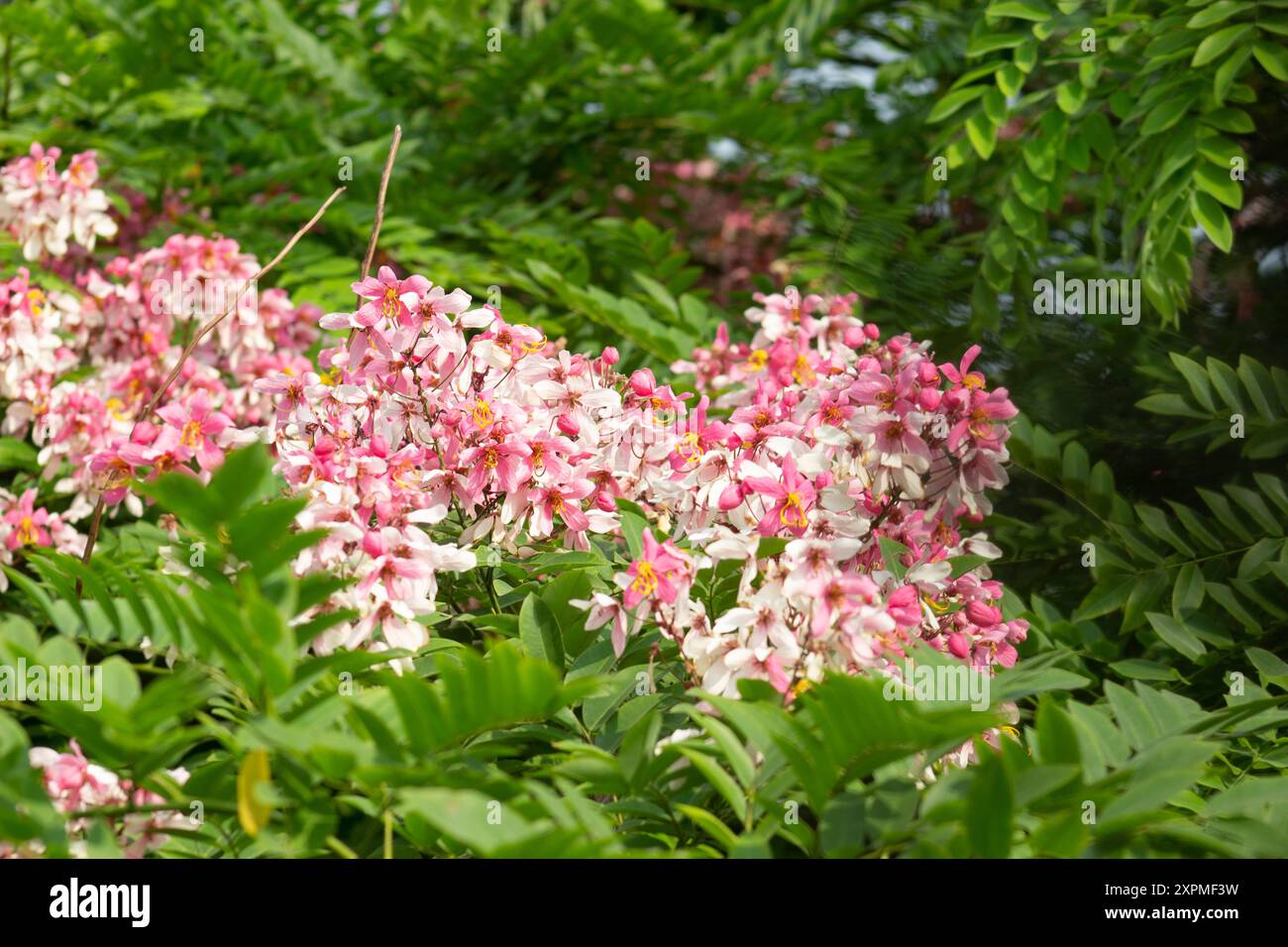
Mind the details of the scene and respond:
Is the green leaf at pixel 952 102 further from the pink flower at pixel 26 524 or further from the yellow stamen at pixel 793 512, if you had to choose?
the pink flower at pixel 26 524

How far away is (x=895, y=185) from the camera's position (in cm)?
368

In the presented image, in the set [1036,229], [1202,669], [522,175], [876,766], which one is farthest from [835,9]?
[876,766]

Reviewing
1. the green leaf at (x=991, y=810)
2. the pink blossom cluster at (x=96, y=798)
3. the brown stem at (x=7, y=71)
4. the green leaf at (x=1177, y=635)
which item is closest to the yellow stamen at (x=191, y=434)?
the pink blossom cluster at (x=96, y=798)

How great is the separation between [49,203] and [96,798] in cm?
163

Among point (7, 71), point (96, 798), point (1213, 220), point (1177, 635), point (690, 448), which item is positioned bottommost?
point (96, 798)

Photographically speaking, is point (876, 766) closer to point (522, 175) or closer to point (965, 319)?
point (965, 319)

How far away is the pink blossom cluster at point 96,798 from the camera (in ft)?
3.83

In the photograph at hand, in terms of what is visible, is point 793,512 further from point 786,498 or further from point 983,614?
point 983,614

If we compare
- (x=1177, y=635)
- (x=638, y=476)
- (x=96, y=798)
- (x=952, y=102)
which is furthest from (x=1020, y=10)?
(x=96, y=798)

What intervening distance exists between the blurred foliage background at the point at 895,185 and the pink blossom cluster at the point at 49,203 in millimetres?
345

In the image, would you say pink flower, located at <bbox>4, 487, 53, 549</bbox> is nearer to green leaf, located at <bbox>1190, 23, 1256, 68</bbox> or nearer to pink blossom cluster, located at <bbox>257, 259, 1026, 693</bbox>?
pink blossom cluster, located at <bbox>257, 259, 1026, 693</bbox>

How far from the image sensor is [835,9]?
152 inches

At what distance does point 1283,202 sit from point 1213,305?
26 centimetres

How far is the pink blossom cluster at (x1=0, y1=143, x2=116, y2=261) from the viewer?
2436mm
